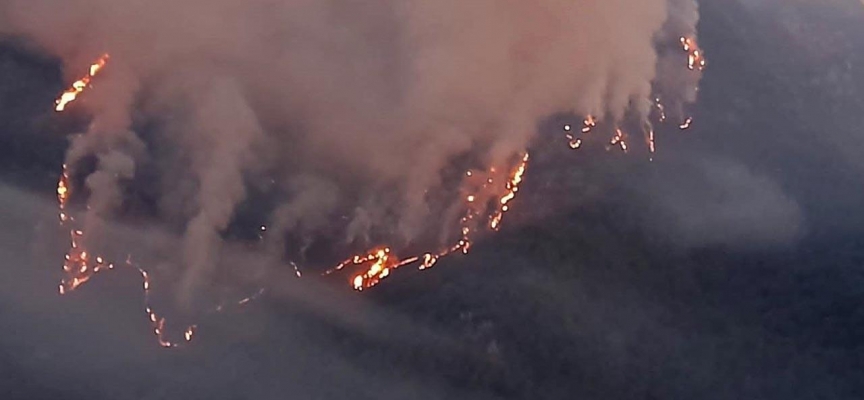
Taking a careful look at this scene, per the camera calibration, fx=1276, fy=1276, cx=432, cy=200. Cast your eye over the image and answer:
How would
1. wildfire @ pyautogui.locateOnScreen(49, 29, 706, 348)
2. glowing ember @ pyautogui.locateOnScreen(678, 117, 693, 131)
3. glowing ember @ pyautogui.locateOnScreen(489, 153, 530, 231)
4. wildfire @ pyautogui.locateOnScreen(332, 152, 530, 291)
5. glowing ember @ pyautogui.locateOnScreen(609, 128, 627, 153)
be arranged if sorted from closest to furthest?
wildfire @ pyautogui.locateOnScreen(49, 29, 706, 348)
wildfire @ pyautogui.locateOnScreen(332, 152, 530, 291)
glowing ember @ pyautogui.locateOnScreen(489, 153, 530, 231)
glowing ember @ pyautogui.locateOnScreen(609, 128, 627, 153)
glowing ember @ pyautogui.locateOnScreen(678, 117, 693, 131)

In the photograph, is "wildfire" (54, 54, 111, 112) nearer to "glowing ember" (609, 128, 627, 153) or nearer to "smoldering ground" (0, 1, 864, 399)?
"smoldering ground" (0, 1, 864, 399)

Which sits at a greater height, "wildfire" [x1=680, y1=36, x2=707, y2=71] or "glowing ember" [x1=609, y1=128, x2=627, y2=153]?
"wildfire" [x1=680, y1=36, x2=707, y2=71]

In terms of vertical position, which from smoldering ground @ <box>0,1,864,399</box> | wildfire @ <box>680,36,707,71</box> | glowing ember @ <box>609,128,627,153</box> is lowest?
smoldering ground @ <box>0,1,864,399</box>

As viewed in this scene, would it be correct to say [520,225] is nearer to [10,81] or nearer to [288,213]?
[288,213]

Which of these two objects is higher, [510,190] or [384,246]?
[510,190]

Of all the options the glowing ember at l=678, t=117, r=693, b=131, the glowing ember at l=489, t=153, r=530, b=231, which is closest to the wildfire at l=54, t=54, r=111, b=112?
the glowing ember at l=489, t=153, r=530, b=231

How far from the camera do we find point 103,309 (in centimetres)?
4097

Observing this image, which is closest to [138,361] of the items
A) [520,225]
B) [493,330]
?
[493,330]

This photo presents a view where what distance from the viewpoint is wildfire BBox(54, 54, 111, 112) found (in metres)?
44.9

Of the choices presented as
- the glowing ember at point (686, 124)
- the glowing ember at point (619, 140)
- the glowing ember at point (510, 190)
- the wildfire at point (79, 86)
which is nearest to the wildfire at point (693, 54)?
the glowing ember at point (686, 124)

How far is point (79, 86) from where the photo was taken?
45.2m

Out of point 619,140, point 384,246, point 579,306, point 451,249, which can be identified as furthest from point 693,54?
point 384,246

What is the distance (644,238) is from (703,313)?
358 cm

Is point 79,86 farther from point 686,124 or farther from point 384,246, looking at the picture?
point 686,124
